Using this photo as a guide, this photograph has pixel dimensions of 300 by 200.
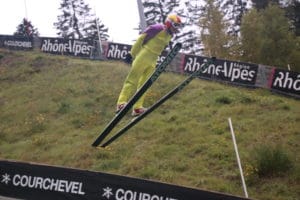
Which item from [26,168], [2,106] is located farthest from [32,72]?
[26,168]

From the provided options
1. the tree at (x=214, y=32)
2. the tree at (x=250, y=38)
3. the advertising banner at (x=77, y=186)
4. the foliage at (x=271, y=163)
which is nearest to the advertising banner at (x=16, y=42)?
the tree at (x=214, y=32)

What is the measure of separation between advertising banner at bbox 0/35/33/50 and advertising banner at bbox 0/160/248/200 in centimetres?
2480

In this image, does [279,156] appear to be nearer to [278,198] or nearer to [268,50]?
[278,198]

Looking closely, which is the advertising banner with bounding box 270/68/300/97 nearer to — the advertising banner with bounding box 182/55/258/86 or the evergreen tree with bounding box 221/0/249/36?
the advertising banner with bounding box 182/55/258/86

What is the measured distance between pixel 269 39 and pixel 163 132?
24.0m

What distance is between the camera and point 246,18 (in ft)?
137

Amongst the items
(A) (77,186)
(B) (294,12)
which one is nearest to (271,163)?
(A) (77,186)

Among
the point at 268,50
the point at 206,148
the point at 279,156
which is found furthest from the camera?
the point at 268,50

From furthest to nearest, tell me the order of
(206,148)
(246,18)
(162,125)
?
(246,18) → (162,125) → (206,148)

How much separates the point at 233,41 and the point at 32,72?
2176 cm

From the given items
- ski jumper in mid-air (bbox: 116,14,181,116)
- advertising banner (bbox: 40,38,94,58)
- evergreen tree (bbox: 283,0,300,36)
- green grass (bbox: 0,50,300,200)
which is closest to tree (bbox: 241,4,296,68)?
evergreen tree (bbox: 283,0,300,36)

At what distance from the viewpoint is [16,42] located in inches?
1373

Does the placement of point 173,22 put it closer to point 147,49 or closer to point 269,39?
point 147,49

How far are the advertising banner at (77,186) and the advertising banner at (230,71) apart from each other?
15.2 m
